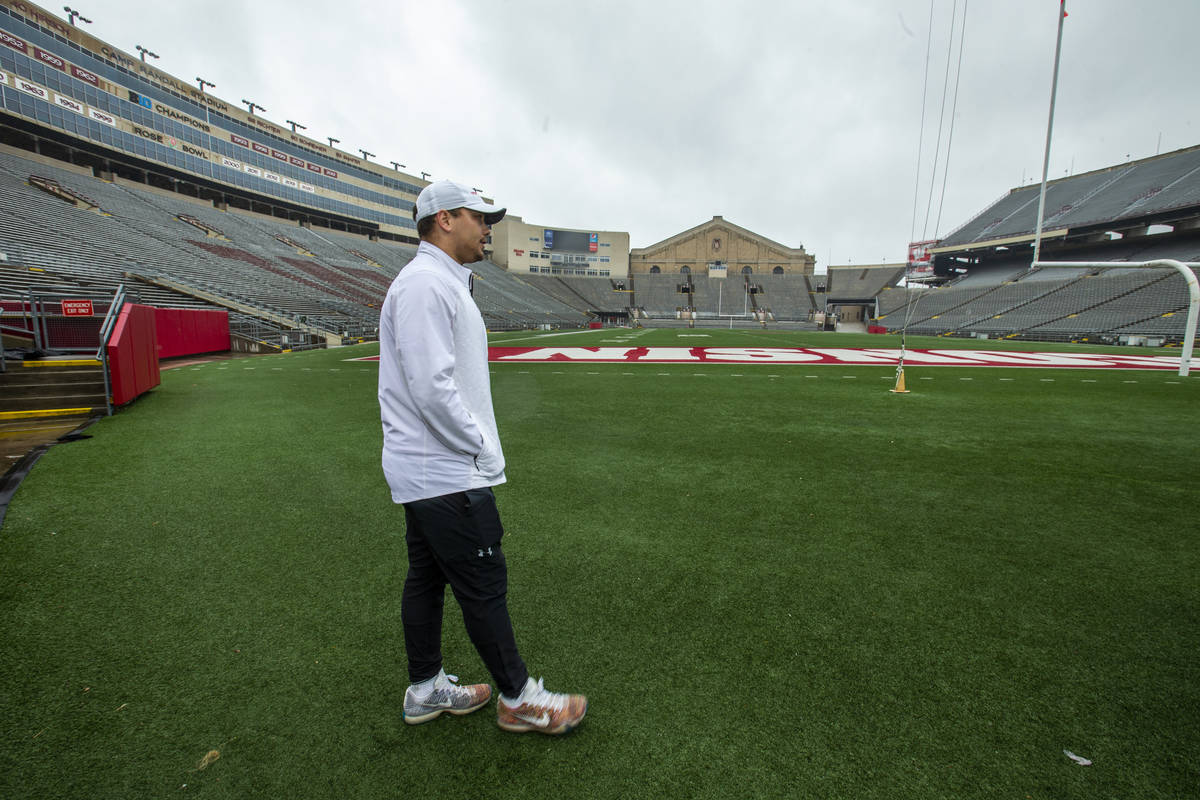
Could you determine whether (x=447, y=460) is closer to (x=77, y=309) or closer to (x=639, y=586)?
(x=639, y=586)

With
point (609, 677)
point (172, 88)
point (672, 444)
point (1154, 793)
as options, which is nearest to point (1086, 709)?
point (1154, 793)

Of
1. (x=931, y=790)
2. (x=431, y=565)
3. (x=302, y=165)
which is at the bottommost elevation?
(x=931, y=790)

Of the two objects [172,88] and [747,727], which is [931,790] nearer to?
[747,727]

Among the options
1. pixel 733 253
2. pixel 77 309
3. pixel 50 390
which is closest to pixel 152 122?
pixel 77 309

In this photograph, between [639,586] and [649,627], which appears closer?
[649,627]

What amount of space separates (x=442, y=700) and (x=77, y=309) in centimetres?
1227

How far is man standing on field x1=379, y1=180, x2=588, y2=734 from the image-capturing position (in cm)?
170

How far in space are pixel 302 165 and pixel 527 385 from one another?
5438cm

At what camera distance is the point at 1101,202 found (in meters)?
42.9

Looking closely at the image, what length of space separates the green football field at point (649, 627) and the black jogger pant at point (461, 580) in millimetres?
274

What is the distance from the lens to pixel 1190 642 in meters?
2.28

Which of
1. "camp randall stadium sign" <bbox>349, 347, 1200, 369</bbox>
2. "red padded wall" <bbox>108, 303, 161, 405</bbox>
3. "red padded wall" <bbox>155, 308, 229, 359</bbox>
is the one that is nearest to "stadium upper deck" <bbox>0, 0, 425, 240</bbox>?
"red padded wall" <bbox>155, 308, 229, 359</bbox>

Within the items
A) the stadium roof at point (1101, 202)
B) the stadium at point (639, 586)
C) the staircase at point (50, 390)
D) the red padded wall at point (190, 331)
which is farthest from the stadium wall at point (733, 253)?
the staircase at point (50, 390)

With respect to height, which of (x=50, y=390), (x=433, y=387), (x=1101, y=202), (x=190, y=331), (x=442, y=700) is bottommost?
(x=442, y=700)
